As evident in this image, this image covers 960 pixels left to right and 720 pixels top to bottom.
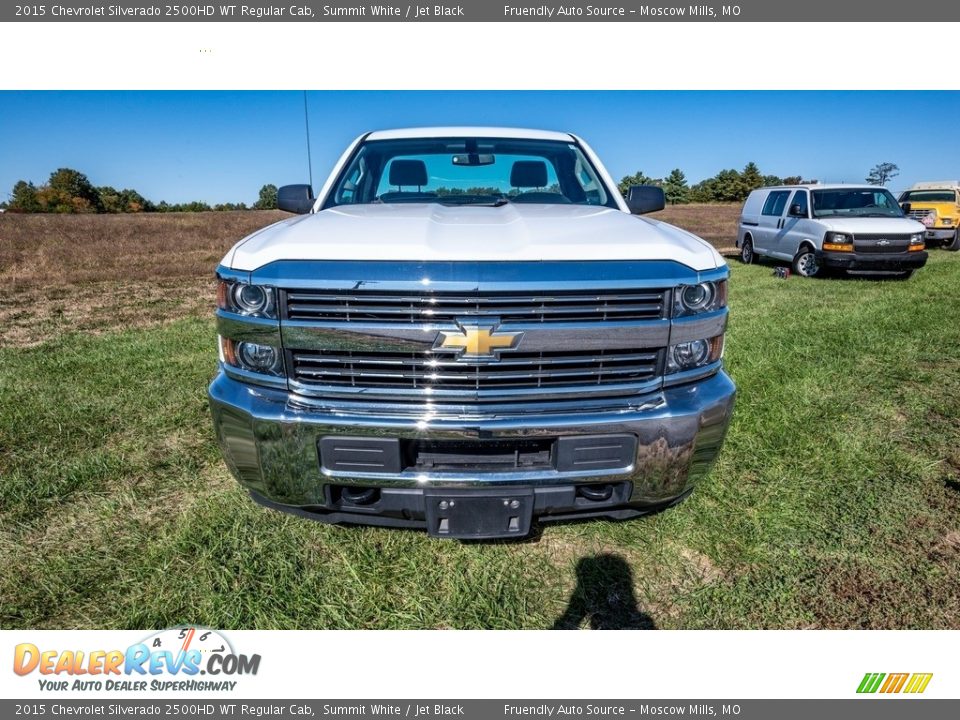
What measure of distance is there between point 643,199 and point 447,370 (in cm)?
216

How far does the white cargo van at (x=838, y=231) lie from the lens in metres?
10.1

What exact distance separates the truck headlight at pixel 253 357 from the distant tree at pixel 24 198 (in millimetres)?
47796

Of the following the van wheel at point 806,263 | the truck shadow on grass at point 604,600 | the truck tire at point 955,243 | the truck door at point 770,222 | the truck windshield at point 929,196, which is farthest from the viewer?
the truck windshield at point 929,196

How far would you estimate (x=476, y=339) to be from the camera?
6.47 ft

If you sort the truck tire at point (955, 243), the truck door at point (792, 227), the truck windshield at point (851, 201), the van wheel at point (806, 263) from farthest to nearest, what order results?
the truck tire at point (955, 243) < the truck door at point (792, 227) < the truck windshield at point (851, 201) < the van wheel at point (806, 263)

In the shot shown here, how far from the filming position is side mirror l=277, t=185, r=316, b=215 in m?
3.56

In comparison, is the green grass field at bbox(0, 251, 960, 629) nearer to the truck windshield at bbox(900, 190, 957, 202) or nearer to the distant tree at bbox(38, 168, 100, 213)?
the truck windshield at bbox(900, 190, 957, 202)

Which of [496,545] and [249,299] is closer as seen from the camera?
[249,299]

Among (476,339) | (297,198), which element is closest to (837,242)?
(297,198)

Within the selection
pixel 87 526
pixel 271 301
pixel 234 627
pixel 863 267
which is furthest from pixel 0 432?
pixel 863 267

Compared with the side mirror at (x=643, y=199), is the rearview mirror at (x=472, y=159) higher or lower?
higher

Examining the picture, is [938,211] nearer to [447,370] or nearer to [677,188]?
[447,370]

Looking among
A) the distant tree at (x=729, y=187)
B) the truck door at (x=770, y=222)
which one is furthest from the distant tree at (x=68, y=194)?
the distant tree at (x=729, y=187)

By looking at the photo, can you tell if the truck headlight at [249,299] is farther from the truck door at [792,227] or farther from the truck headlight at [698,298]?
the truck door at [792,227]
